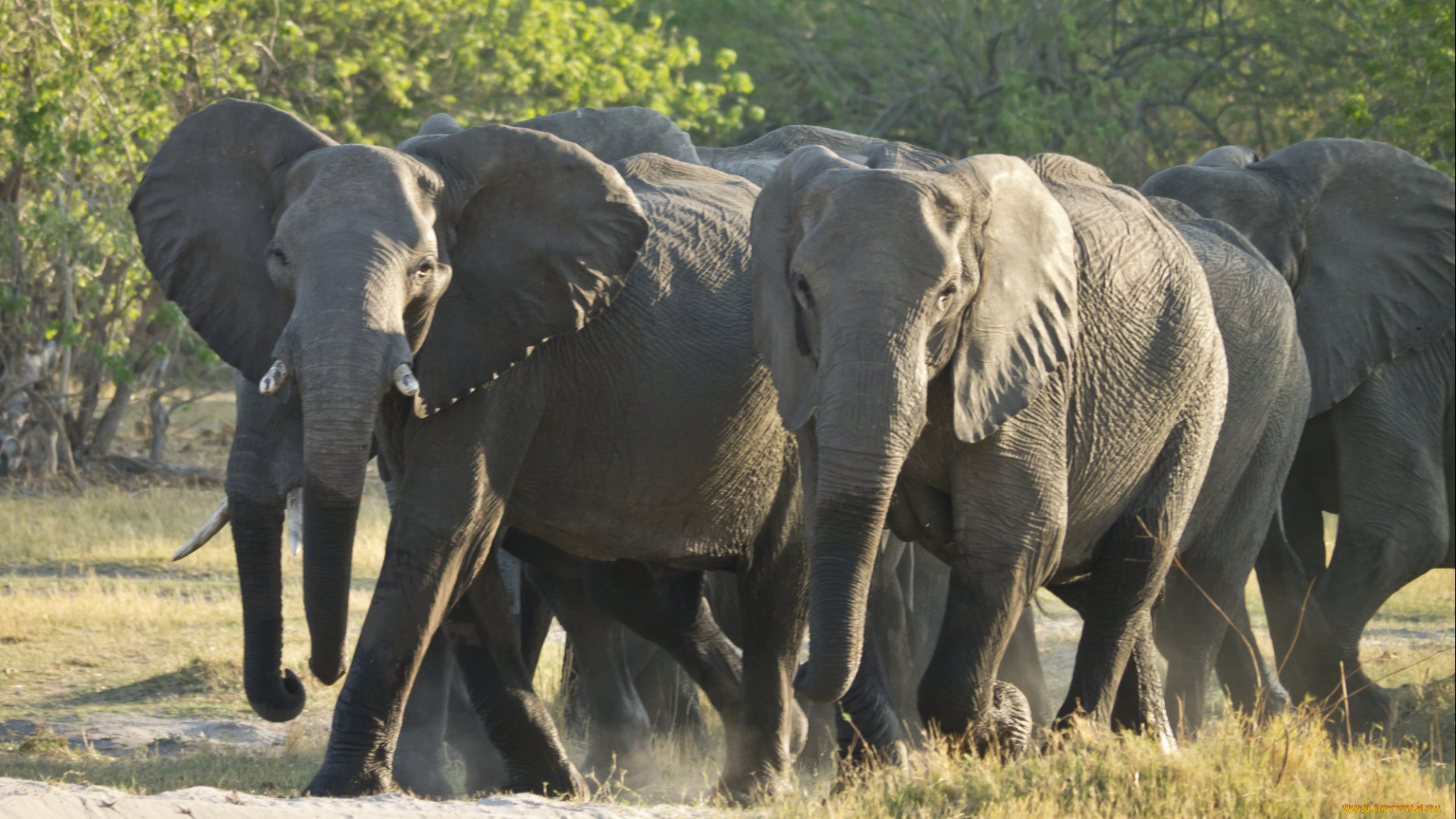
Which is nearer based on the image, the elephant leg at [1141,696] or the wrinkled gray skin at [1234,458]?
the elephant leg at [1141,696]

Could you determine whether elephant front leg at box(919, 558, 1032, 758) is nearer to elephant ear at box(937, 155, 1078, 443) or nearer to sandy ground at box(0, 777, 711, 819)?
elephant ear at box(937, 155, 1078, 443)

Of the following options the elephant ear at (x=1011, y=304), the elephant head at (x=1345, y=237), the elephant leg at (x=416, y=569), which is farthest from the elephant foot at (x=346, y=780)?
the elephant head at (x=1345, y=237)

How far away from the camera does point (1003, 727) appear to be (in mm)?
5688

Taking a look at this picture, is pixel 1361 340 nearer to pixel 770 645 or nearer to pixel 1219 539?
pixel 1219 539

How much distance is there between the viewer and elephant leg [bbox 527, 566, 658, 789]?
7023 mm

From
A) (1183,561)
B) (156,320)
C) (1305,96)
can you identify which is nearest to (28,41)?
(156,320)

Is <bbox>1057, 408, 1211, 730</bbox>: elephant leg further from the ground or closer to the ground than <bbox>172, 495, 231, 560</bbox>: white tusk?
closer to the ground

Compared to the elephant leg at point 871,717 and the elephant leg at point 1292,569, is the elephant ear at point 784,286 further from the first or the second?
the elephant leg at point 1292,569

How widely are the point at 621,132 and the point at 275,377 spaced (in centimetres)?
343

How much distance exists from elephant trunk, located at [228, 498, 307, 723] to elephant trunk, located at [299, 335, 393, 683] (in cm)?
85

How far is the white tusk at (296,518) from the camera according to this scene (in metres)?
5.89

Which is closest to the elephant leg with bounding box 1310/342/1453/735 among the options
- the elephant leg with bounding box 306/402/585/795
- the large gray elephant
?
the large gray elephant

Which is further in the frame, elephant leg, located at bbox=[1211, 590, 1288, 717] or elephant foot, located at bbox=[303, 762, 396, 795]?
elephant leg, located at bbox=[1211, 590, 1288, 717]

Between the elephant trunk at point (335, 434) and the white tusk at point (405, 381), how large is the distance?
37 mm
